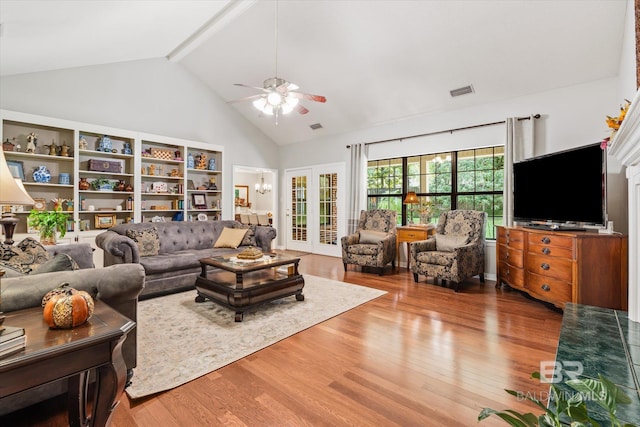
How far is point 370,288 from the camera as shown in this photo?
4344mm

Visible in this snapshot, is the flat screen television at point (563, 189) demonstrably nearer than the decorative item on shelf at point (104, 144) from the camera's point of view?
Yes

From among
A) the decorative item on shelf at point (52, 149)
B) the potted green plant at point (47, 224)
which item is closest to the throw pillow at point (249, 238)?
the potted green plant at point (47, 224)

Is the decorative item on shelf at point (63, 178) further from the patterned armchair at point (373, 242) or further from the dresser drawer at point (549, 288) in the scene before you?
the dresser drawer at point (549, 288)

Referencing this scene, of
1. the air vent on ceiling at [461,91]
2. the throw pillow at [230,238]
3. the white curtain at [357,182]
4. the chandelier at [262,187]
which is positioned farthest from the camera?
the chandelier at [262,187]

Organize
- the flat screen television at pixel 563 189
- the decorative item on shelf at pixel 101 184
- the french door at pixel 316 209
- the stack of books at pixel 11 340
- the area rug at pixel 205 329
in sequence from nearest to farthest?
the stack of books at pixel 11 340, the area rug at pixel 205 329, the flat screen television at pixel 563 189, the decorative item on shelf at pixel 101 184, the french door at pixel 316 209

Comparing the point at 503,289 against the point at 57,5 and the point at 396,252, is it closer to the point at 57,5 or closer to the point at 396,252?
the point at 396,252

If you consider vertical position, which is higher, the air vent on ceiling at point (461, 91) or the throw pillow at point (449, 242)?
the air vent on ceiling at point (461, 91)

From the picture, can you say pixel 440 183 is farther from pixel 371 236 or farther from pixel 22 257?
pixel 22 257

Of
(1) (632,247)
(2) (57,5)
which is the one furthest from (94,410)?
(2) (57,5)

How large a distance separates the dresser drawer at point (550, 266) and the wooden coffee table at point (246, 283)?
267 cm

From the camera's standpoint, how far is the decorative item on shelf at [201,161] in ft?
21.1

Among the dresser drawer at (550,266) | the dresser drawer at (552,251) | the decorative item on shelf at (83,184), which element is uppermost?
the decorative item on shelf at (83,184)

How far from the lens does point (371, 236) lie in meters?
5.46

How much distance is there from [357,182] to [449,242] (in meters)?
2.37
